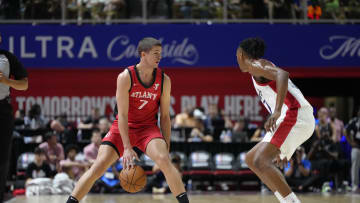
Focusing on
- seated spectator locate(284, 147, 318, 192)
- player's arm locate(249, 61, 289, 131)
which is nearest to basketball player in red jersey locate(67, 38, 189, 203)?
player's arm locate(249, 61, 289, 131)

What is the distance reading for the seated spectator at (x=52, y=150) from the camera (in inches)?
452

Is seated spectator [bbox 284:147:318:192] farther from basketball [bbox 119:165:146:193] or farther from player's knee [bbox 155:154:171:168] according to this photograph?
player's knee [bbox 155:154:171:168]

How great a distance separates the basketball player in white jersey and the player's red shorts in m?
0.88

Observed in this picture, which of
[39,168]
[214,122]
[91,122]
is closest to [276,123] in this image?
[39,168]

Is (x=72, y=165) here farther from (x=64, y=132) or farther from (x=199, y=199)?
(x=199, y=199)

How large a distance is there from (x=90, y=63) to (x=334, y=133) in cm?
600

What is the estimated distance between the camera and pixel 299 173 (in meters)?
11.8

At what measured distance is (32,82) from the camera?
50.4 feet

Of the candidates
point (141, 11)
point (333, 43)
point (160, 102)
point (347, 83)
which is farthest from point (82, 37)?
point (160, 102)

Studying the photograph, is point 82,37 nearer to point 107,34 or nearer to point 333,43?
point 107,34

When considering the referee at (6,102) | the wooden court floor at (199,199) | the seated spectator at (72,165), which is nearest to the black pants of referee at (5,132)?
the referee at (6,102)

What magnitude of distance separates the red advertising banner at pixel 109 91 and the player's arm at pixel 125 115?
32.8 ft

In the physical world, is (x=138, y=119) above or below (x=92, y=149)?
above

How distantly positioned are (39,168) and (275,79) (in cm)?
695
